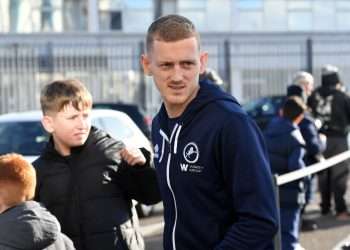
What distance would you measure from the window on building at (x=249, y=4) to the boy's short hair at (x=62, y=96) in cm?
3137

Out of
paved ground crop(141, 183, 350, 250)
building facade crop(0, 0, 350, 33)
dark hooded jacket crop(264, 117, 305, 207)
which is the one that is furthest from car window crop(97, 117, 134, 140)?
building facade crop(0, 0, 350, 33)

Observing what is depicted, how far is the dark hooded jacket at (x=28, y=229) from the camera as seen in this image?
334cm

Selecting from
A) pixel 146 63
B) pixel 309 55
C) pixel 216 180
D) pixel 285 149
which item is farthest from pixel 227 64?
pixel 216 180

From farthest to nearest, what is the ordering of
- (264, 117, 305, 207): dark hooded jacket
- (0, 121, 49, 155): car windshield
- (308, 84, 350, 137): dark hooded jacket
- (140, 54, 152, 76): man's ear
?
(308, 84, 350, 137): dark hooded jacket
(0, 121, 49, 155): car windshield
(264, 117, 305, 207): dark hooded jacket
(140, 54, 152, 76): man's ear

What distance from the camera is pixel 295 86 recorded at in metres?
9.42

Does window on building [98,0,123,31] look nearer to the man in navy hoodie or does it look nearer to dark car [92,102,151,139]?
dark car [92,102,151,139]

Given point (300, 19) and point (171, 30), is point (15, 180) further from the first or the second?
point (300, 19)

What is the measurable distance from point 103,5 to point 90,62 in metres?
11.1

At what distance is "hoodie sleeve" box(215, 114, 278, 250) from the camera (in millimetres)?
2514

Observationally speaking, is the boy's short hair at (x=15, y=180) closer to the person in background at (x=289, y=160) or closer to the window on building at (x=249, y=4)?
the person in background at (x=289, y=160)

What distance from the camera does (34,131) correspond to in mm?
9742

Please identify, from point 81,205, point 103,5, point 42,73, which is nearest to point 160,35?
point 81,205

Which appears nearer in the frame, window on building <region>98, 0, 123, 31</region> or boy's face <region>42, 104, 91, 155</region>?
boy's face <region>42, 104, 91, 155</region>

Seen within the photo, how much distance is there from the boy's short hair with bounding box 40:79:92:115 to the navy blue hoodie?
3.27 ft
